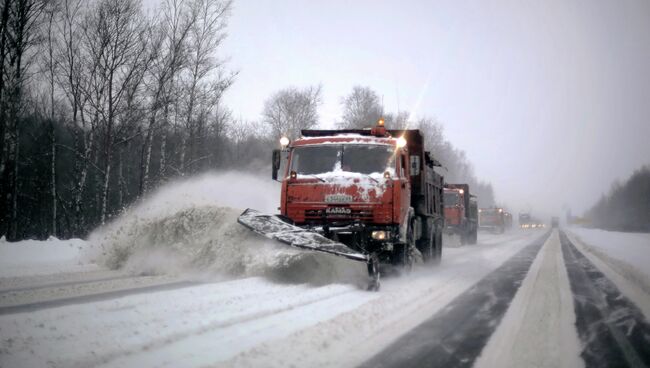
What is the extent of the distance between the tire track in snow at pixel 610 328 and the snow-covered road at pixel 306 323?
0.02 metres

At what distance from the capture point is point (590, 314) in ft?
19.3

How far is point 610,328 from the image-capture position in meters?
5.11

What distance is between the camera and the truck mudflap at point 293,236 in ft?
23.5

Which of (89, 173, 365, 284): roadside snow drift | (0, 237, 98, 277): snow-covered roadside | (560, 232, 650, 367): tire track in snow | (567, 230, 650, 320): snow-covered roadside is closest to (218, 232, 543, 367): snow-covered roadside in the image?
(89, 173, 365, 284): roadside snow drift

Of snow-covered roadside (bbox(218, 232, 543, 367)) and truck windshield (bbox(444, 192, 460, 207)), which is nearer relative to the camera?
snow-covered roadside (bbox(218, 232, 543, 367))

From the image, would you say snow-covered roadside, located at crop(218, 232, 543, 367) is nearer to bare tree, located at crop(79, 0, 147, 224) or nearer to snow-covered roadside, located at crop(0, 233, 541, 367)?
snow-covered roadside, located at crop(0, 233, 541, 367)

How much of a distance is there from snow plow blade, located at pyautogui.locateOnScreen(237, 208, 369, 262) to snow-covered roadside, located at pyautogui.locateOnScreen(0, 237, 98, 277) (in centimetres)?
416

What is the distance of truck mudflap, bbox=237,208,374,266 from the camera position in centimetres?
716

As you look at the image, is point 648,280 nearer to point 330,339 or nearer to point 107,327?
point 330,339

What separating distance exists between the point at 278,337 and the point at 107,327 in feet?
5.67

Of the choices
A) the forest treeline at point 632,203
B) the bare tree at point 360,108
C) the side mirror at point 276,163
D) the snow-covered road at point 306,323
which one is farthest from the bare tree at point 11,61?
the forest treeline at point 632,203

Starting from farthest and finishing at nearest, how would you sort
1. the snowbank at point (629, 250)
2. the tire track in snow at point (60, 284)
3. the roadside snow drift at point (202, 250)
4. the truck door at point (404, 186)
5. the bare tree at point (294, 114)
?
the bare tree at point (294, 114)
the snowbank at point (629, 250)
the truck door at point (404, 186)
the roadside snow drift at point (202, 250)
the tire track in snow at point (60, 284)

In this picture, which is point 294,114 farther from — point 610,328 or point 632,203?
point 632,203

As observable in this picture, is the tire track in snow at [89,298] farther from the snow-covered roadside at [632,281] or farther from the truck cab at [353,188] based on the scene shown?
the snow-covered roadside at [632,281]
